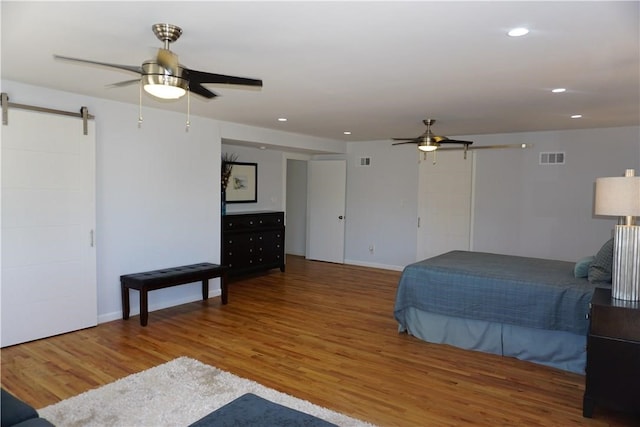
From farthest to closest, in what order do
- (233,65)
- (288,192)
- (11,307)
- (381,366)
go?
(288,192) < (11,307) < (381,366) < (233,65)

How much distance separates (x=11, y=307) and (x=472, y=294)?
416 cm

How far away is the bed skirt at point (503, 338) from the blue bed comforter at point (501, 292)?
0.28 ft

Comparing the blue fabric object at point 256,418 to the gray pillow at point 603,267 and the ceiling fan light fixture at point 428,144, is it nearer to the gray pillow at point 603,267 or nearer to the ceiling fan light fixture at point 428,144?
the gray pillow at point 603,267

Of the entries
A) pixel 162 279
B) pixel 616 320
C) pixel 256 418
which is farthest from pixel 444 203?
pixel 256 418

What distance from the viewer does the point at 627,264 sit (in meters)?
2.75

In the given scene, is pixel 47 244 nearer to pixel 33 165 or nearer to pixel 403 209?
pixel 33 165

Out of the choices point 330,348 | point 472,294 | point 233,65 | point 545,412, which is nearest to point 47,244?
point 233,65

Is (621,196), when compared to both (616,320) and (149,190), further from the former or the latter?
(149,190)

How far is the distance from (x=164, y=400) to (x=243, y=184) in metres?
4.65

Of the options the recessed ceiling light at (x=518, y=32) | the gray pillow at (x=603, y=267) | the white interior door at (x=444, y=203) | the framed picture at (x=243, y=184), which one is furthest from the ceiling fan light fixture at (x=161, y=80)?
the white interior door at (x=444, y=203)

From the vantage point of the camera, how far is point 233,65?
122 inches

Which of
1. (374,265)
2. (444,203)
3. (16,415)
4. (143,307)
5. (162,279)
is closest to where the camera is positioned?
(16,415)

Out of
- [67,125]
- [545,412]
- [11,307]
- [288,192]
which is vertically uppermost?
[67,125]

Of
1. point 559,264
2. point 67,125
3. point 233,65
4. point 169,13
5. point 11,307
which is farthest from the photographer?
point 559,264
